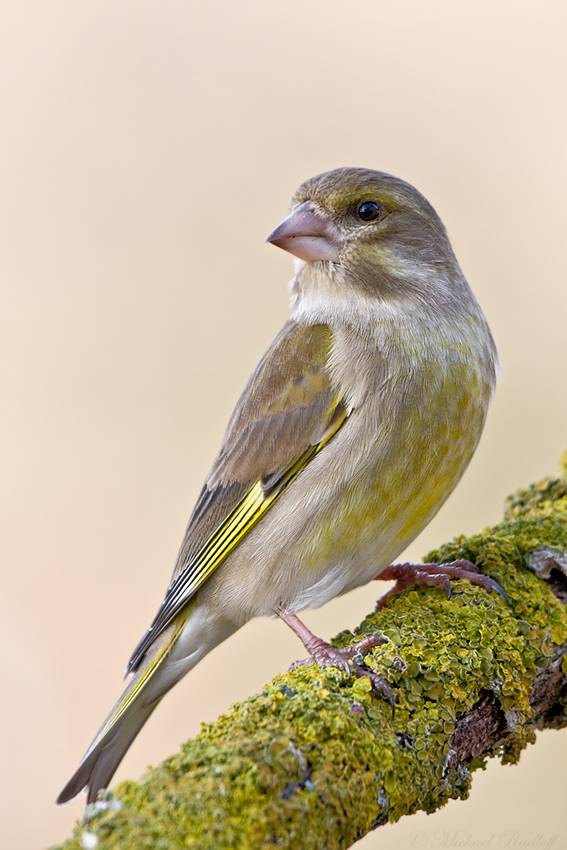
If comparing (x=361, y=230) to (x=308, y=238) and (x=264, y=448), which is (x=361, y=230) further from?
(x=264, y=448)

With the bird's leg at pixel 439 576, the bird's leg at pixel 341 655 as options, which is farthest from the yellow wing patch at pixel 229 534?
the bird's leg at pixel 439 576

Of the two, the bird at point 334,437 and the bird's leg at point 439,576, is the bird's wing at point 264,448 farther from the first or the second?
the bird's leg at point 439,576

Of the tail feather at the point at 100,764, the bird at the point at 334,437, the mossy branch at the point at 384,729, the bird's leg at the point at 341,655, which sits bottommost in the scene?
the mossy branch at the point at 384,729

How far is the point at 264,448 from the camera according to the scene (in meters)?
3.27

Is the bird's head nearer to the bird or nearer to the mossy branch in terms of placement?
the bird

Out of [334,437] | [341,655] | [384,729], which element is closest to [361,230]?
[334,437]

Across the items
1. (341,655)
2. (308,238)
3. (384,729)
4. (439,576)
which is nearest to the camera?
(384,729)

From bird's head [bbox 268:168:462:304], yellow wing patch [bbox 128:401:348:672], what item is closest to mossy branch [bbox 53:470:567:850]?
yellow wing patch [bbox 128:401:348:672]

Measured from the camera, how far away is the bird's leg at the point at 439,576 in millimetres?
2949

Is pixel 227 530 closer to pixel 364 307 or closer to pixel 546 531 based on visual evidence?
pixel 364 307

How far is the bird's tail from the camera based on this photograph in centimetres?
305

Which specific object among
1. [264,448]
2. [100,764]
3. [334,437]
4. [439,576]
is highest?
[264,448]

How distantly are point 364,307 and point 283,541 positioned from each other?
3.30ft

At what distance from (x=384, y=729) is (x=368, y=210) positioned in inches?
82.4
